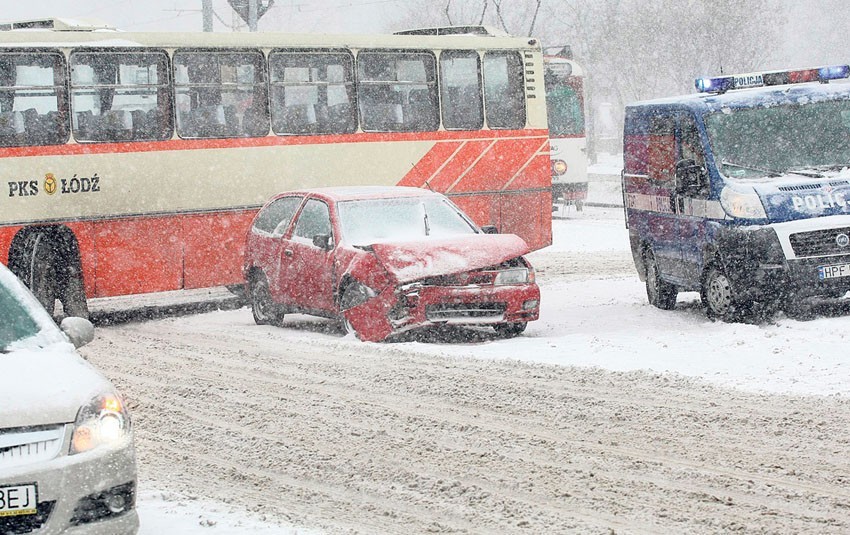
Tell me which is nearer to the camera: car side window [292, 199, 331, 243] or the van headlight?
the van headlight

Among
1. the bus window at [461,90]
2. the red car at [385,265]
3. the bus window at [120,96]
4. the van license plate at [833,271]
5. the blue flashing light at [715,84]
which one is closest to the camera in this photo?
the red car at [385,265]

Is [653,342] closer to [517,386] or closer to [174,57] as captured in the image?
[517,386]

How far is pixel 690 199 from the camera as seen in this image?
15.0 meters

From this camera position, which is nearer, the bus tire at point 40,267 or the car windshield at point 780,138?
the car windshield at point 780,138

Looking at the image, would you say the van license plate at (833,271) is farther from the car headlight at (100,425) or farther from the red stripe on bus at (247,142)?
the car headlight at (100,425)

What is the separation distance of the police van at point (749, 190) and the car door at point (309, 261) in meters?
3.62

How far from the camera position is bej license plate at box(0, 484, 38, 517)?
5.94m

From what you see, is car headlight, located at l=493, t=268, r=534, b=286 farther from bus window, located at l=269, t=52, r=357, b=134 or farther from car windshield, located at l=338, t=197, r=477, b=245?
bus window, located at l=269, t=52, r=357, b=134

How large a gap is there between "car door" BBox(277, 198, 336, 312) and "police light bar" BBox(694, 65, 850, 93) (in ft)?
13.6

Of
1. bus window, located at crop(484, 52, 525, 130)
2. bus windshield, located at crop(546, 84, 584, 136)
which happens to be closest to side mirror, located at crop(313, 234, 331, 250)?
bus window, located at crop(484, 52, 525, 130)

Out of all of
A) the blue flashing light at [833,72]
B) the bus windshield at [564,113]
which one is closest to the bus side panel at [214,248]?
the blue flashing light at [833,72]

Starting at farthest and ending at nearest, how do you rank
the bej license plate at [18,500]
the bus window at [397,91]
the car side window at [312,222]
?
1. the bus window at [397,91]
2. the car side window at [312,222]
3. the bej license plate at [18,500]

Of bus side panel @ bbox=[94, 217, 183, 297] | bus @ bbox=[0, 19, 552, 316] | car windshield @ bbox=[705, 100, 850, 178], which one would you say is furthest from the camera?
bus side panel @ bbox=[94, 217, 183, 297]

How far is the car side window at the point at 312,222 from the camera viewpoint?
15273mm
